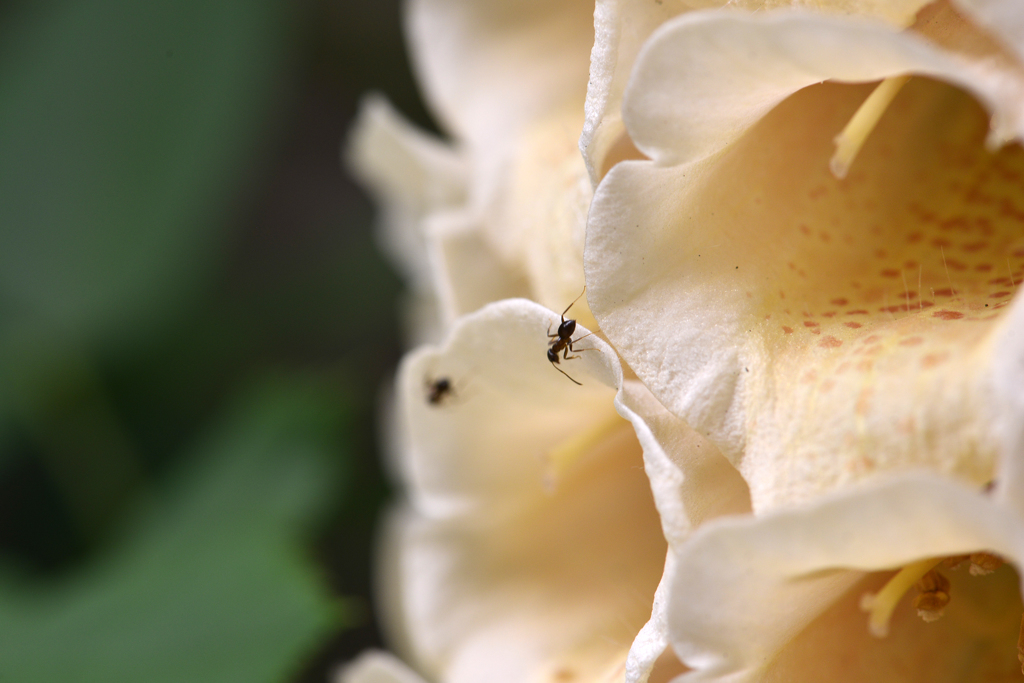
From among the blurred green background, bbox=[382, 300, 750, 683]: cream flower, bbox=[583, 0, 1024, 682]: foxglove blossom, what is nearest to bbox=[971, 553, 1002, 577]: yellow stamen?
bbox=[583, 0, 1024, 682]: foxglove blossom

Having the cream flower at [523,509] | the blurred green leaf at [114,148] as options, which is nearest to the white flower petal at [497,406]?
the cream flower at [523,509]

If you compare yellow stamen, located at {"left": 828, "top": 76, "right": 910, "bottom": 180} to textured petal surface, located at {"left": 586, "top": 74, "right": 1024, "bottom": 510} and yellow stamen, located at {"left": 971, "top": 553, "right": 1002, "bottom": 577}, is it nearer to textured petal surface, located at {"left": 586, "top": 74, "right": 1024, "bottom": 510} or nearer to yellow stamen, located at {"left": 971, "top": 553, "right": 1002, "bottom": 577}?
textured petal surface, located at {"left": 586, "top": 74, "right": 1024, "bottom": 510}

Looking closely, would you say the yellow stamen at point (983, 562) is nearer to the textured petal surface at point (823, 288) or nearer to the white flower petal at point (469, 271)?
the textured petal surface at point (823, 288)

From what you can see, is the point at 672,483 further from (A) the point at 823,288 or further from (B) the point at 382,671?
(B) the point at 382,671

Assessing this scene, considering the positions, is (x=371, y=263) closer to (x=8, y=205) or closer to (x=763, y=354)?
(x=8, y=205)

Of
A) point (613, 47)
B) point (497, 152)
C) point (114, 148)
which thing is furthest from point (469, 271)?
point (114, 148)
